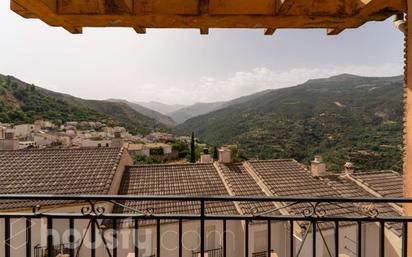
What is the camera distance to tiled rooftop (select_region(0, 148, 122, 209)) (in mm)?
9219

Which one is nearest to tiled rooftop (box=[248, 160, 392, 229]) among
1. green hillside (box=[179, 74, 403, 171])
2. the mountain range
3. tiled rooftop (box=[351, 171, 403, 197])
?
tiled rooftop (box=[351, 171, 403, 197])

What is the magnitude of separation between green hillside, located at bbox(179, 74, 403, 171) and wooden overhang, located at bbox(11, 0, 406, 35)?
3653 cm

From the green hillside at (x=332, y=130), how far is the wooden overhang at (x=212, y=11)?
36.5 m

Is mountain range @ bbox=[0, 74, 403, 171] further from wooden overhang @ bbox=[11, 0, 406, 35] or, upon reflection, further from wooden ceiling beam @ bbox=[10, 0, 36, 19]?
wooden ceiling beam @ bbox=[10, 0, 36, 19]

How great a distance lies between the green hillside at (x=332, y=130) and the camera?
38.2 m

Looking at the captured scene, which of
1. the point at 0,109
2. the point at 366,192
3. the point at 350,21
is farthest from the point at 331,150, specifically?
the point at 0,109

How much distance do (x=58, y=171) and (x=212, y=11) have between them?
10516mm

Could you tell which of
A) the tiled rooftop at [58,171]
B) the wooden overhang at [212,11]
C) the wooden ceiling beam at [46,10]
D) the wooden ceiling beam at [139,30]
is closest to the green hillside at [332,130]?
the tiled rooftop at [58,171]

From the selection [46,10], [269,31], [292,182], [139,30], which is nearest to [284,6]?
[269,31]

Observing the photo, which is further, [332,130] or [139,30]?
[332,130]

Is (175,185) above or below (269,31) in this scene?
below

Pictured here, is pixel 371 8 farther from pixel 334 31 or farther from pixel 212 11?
pixel 212 11

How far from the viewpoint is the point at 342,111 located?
59531 millimetres

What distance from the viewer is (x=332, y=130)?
5241 centimetres
